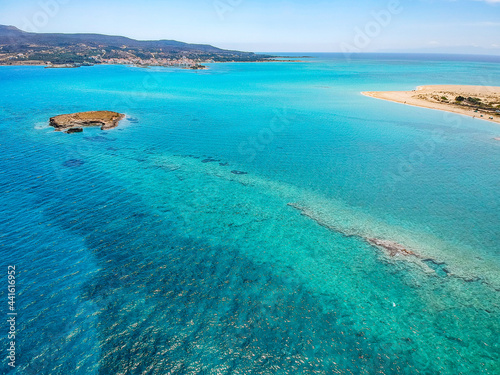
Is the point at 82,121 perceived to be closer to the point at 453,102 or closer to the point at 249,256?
the point at 249,256

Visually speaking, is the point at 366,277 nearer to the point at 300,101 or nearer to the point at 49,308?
the point at 49,308

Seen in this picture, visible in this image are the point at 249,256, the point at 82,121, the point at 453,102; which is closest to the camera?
the point at 249,256

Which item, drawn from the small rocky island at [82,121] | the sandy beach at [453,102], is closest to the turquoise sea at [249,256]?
the small rocky island at [82,121]

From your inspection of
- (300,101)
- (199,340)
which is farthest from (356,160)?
(300,101)

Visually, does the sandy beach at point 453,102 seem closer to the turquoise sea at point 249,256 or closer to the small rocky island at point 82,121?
the turquoise sea at point 249,256

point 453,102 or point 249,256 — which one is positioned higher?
point 453,102

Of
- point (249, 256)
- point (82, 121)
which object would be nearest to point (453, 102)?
point (249, 256)

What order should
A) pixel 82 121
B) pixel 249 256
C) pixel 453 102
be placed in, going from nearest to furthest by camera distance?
pixel 249 256 < pixel 82 121 < pixel 453 102

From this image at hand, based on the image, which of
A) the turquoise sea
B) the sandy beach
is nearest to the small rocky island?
the turquoise sea
